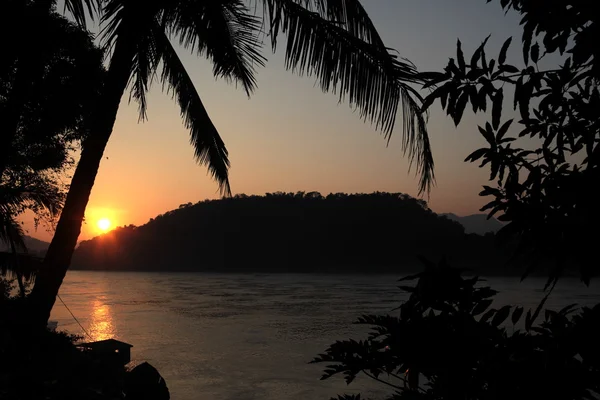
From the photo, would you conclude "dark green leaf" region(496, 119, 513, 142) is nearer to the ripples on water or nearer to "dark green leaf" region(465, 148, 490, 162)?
"dark green leaf" region(465, 148, 490, 162)

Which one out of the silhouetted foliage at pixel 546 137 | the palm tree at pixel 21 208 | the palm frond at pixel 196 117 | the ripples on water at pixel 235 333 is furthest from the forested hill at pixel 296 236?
the silhouetted foliage at pixel 546 137

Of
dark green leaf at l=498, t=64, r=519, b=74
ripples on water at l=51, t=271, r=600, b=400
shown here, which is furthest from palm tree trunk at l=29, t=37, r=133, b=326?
ripples on water at l=51, t=271, r=600, b=400

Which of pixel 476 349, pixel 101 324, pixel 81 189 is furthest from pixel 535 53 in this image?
pixel 101 324

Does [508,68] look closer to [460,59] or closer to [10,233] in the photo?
[460,59]

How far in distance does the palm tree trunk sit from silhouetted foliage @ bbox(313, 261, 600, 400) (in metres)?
4.67

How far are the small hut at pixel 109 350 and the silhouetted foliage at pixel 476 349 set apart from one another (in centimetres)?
1264

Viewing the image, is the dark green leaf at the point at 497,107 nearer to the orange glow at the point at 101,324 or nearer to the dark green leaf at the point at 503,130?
the dark green leaf at the point at 503,130

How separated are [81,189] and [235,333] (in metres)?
27.7

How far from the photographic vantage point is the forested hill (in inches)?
4259

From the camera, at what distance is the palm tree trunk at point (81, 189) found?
19.6 ft

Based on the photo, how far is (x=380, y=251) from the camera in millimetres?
109062

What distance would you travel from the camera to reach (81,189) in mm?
6043

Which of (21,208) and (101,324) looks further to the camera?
(101,324)

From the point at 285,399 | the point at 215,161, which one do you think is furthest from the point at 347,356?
the point at 285,399
